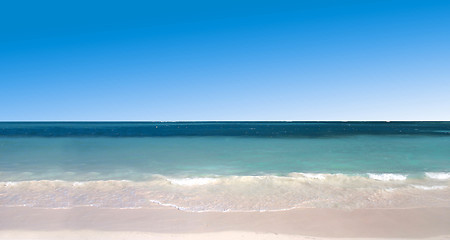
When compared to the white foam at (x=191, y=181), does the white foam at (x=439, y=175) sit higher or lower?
lower

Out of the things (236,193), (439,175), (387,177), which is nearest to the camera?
(236,193)

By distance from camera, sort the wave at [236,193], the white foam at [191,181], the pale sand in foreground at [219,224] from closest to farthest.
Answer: the pale sand in foreground at [219,224]
the wave at [236,193]
the white foam at [191,181]

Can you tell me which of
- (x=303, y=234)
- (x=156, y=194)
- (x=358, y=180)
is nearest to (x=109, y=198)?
(x=156, y=194)

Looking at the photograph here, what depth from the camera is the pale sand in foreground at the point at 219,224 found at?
5949 millimetres

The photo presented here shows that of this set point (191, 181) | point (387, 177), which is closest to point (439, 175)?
point (387, 177)

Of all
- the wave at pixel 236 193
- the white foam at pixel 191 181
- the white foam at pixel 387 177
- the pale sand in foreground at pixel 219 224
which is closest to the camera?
the pale sand in foreground at pixel 219 224

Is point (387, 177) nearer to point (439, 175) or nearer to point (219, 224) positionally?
point (439, 175)

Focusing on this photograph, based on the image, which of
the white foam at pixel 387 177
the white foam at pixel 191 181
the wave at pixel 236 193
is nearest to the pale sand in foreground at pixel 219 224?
the wave at pixel 236 193

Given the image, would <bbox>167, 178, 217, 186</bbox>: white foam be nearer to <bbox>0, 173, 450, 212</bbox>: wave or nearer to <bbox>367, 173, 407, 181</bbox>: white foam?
<bbox>0, 173, 450, 212</bbox>: wave

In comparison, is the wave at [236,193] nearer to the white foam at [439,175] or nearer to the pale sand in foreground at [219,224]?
the white foam at [439,175]

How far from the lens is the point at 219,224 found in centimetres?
661

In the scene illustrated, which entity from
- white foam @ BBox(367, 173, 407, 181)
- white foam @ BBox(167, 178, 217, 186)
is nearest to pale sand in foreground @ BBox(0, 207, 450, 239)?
white foam @ BBox(167, 178, 217, 186)

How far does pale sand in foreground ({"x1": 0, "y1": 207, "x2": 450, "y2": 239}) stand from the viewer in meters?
5.95

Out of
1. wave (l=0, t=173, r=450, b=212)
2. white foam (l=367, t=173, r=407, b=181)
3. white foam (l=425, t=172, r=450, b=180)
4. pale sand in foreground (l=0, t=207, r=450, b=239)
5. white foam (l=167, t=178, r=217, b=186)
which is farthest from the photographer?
white foam (l=425, t=172, r=450, b=180)
